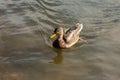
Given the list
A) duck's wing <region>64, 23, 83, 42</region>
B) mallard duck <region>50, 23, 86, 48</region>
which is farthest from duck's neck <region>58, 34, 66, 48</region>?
duck's wing <region>64, 23, 83, 42</region>

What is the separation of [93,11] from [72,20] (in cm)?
118

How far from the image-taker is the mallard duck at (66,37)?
9.29 metres

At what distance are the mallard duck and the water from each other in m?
0.19

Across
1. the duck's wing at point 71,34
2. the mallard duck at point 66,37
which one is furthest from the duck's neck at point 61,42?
the duck's wing at point 71,34

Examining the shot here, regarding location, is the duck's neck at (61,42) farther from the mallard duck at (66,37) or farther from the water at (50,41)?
the water at (50,41)

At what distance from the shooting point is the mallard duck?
9.29 metres

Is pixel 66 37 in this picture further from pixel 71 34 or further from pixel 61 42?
pixel 61 42

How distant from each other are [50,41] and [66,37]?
629 mm

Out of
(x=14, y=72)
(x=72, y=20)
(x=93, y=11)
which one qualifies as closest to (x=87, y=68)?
(x=14, y=72)

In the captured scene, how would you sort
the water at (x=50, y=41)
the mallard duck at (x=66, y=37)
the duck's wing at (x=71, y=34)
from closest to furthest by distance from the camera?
the water at (x=50, y=41), the mallard duck at (x=66, y=37), the duck's wing at (x=71, y=34)

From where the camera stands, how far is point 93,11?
1217cm

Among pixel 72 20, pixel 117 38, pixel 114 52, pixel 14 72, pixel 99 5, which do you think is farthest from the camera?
pixel 99 5

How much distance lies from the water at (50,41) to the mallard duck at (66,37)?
19cm

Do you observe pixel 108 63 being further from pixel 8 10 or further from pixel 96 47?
pixel 8 10
